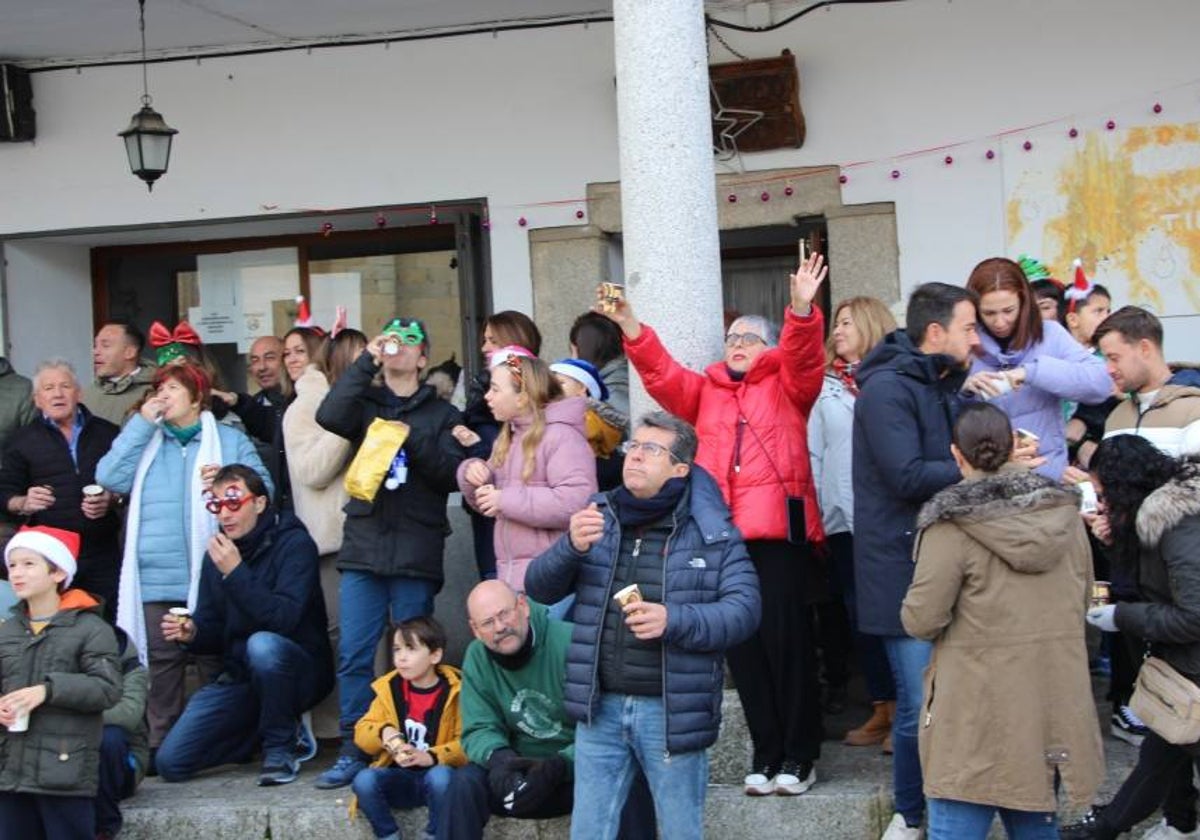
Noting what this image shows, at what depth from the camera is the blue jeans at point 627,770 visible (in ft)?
17.2

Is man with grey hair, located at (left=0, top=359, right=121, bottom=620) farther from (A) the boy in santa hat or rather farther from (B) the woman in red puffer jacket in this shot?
(B) the woman in red puffer jacket

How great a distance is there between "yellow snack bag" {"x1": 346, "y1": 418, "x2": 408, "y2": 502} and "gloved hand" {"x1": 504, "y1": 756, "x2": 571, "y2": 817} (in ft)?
4.67

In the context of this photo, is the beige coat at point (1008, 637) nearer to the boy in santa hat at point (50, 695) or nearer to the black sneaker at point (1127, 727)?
the black sneaker at point (1127, 727)

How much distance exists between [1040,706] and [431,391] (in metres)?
3.11

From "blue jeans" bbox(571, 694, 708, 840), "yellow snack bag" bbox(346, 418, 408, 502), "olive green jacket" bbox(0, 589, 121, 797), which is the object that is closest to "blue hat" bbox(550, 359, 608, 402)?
"yellow snack bag" bbox(346, 418, 408, 502)

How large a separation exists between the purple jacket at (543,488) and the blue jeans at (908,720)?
1371mm

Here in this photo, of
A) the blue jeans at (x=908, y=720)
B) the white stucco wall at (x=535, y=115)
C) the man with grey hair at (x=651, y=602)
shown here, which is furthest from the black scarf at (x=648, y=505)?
the white stucco wall at (x=535, y=115)

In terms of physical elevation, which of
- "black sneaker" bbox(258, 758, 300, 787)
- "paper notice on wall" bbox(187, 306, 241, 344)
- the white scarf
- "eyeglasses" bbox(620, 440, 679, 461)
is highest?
"paper notice on wall" bbox(187, 306, 241, 344)

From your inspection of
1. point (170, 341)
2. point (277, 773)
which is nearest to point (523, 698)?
point (277, 773)

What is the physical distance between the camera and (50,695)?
19.5ft

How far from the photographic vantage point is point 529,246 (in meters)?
9.77

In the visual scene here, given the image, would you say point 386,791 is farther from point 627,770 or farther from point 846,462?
point 846,462

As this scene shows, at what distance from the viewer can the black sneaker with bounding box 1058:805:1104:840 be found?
579 centimetres

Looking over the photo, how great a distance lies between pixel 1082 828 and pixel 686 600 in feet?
5.88
